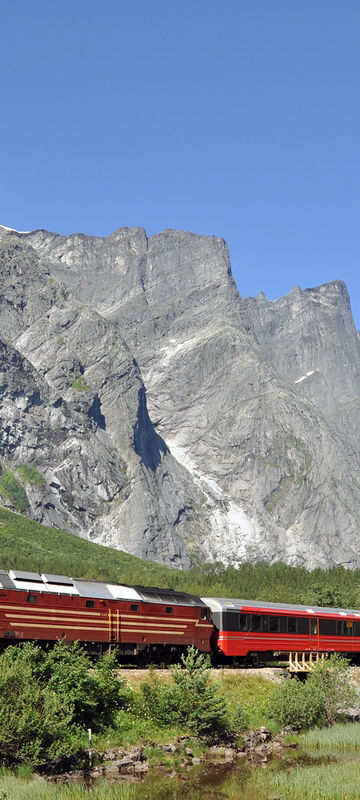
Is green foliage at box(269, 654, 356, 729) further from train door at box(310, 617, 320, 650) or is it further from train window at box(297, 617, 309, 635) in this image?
train door at box(310, 617, 320, 650)

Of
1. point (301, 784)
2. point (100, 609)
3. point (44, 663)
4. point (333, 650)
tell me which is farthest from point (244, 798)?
point (333, 650)

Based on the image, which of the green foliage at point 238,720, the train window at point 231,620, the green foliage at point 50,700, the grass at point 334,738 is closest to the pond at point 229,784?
the green foliage at point 50,700

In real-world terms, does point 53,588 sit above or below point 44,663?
above

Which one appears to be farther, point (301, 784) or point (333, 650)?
point (333, 650)

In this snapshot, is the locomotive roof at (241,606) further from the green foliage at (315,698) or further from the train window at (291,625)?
the green foliage at (315,698)

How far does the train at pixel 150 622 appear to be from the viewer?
52.1 metres

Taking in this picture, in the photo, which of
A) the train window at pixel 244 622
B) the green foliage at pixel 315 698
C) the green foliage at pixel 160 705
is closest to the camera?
the green foliage at pixel 160 705

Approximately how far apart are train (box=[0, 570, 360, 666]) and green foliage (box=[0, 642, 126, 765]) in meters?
3.52

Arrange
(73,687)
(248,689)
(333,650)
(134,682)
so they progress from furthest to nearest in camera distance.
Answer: (333,650) → (248,689) → (134,682) → (73,687)

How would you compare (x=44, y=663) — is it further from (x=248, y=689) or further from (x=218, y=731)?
(x=248, y=689)

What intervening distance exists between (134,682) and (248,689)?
34.2 feet

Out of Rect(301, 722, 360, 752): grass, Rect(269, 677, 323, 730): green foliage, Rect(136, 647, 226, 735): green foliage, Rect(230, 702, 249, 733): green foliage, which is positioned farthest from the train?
Rect(301, 722, 360, 752): grass

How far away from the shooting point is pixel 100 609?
5581 cm

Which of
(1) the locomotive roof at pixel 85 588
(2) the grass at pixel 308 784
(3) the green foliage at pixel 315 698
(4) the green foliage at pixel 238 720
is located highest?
(1) the locomotive roof at pixel 85 588
